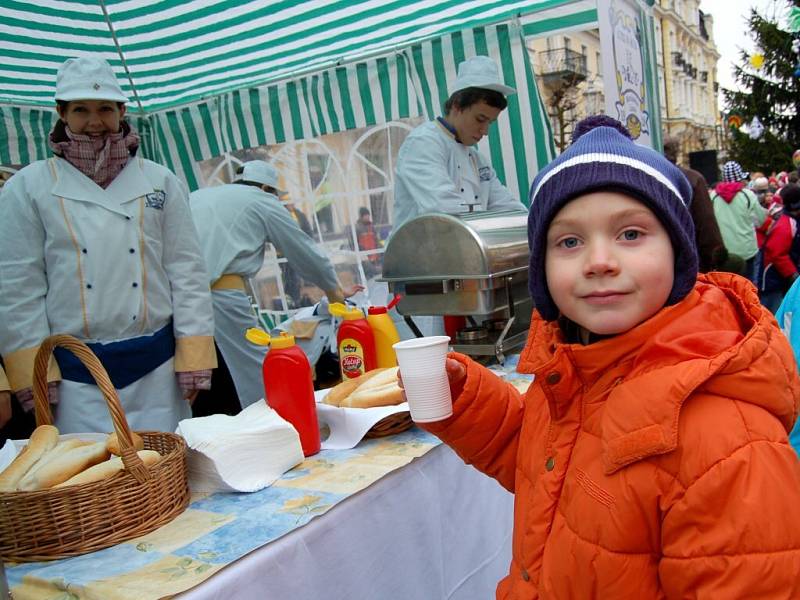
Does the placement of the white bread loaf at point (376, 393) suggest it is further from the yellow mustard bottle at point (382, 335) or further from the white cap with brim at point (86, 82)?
the white cap with brim at point (86, 82)

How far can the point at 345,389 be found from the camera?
6.98ft

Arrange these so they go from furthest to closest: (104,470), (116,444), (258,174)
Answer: (258,174) < (116,444) < (104,470)

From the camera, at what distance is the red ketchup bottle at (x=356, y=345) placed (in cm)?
229

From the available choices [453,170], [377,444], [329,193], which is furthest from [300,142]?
[377,444]

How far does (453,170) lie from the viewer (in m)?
3.76

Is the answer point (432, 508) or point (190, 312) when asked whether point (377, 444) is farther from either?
point (190, 312)

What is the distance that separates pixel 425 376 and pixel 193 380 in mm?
1637

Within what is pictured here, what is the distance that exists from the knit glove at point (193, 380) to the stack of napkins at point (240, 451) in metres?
0.92

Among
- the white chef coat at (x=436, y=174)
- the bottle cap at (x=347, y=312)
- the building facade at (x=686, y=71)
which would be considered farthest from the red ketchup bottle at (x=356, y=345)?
the building facade at (x=686, y=71)

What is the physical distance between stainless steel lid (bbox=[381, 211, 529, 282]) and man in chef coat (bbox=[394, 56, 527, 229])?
2.35 ft

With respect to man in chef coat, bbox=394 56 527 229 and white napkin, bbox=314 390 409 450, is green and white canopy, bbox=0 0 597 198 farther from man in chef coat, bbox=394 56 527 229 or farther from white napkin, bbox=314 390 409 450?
white napkin, bbox=314 390 409 450

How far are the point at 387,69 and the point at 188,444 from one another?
416cm

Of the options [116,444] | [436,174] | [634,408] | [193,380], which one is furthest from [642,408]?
[436,174]

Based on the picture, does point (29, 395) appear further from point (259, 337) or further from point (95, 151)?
point (259, 337)
